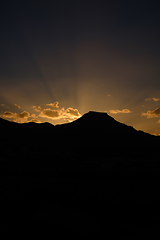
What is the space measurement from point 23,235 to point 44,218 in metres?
1.50

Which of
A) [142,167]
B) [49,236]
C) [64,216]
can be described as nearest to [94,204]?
[64,216]

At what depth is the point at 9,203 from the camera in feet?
38.8

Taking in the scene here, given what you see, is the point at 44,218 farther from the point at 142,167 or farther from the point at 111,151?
the point at 111,151

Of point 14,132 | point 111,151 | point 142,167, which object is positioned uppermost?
point 14,132

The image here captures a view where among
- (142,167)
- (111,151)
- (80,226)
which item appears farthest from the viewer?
(111,151)

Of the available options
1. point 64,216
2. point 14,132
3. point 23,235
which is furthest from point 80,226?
point 14,132

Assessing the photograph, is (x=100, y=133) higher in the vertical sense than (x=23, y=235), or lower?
higher

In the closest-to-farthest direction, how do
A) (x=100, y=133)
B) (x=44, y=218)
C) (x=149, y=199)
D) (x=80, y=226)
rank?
1. (x=80, y=226)
2. (x=44, y=218)
3. (x=149, y=199)
4. (x=100, y=133)

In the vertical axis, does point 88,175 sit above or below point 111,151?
below

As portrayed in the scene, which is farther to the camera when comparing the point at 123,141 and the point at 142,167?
the point at 123,141

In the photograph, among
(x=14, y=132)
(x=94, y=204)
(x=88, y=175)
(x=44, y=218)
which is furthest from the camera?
(x=14, y=132)

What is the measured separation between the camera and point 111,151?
81.0 meters

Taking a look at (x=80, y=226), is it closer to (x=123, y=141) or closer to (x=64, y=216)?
(x=64, y=216)

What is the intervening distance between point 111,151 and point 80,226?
75183 mm
